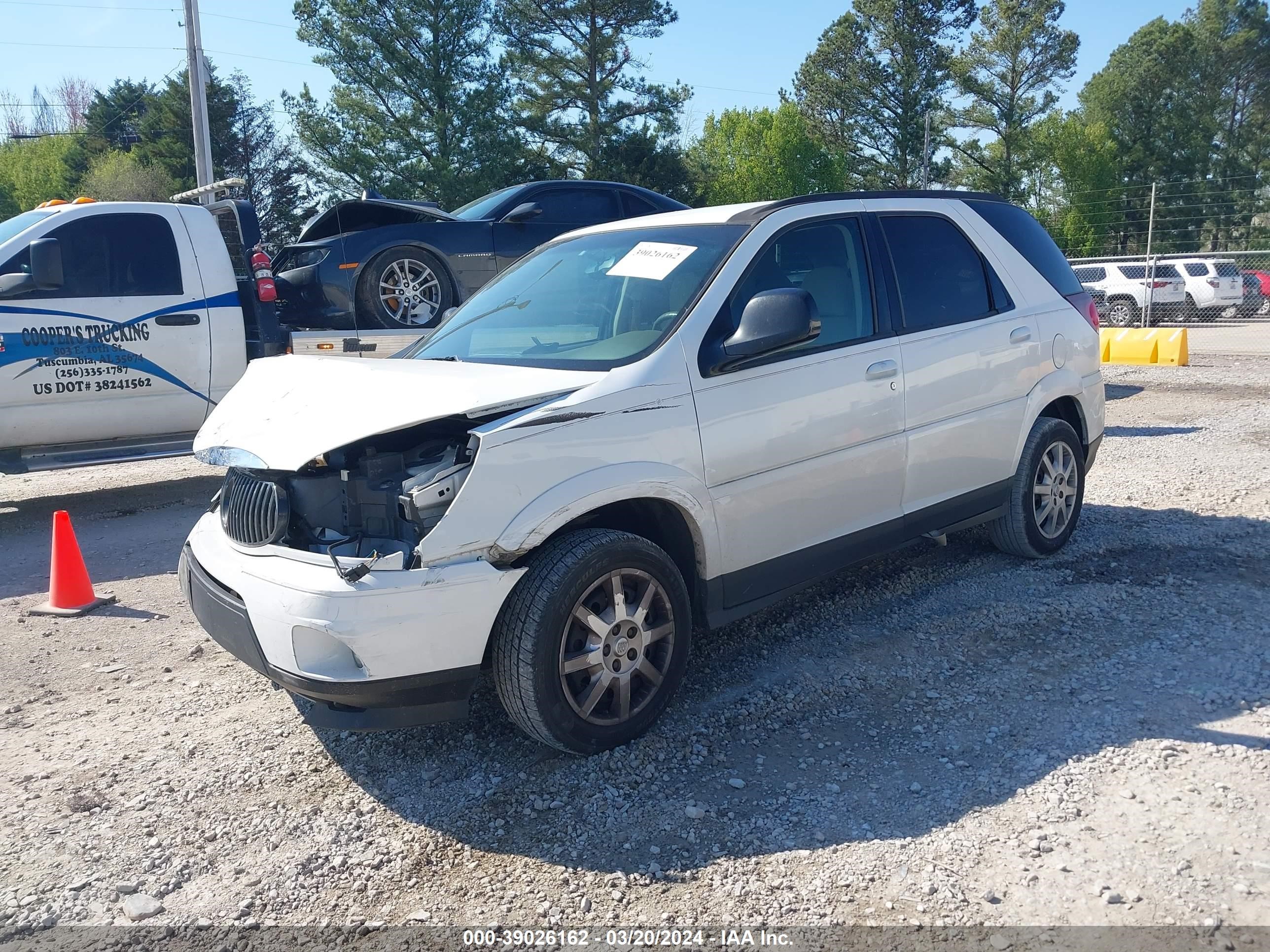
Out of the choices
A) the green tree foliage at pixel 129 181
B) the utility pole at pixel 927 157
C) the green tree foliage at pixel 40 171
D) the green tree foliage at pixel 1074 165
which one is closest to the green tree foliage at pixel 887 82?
the utility pole at pixel 927 157

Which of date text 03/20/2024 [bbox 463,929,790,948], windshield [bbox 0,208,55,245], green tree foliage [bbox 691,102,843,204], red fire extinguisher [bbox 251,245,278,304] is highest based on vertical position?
green tree foliage [bbox 691,102,843,204]

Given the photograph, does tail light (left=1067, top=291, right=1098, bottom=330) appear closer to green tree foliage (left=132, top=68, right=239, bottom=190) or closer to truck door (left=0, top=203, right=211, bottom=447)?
truck door (left=0, top=203, right=211, bottom=447)

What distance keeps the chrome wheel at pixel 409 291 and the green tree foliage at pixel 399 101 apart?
32362mm

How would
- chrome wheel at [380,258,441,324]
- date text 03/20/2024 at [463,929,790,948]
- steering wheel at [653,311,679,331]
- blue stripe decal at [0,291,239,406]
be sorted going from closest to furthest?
date text 03/20/2024 at [463,929,790,948], steering wheel at [653,311,679,331], blue stripe decal at [0,291,239,406], chrome wheel at [380,258,441,324]

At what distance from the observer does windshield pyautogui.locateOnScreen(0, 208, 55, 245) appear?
7594mm

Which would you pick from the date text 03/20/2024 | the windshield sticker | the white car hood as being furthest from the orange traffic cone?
the date text 03/20/2024

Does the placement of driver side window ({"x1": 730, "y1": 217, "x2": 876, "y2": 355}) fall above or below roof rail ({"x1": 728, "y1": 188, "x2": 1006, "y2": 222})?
below

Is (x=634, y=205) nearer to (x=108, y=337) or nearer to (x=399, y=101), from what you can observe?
(x=108, y=337)

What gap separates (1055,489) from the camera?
219 inches

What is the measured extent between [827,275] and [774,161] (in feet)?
201

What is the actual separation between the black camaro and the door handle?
5.05 metres

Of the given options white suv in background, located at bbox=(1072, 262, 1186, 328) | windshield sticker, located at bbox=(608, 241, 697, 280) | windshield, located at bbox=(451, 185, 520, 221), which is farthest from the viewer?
white suv in background, located at bbox=(1072, 262, 1186, 328)

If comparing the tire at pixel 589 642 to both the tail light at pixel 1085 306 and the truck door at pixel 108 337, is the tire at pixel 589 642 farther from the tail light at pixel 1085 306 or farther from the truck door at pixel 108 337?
the truck door at pixel 108 337

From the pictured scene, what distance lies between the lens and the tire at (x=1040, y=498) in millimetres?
5340
